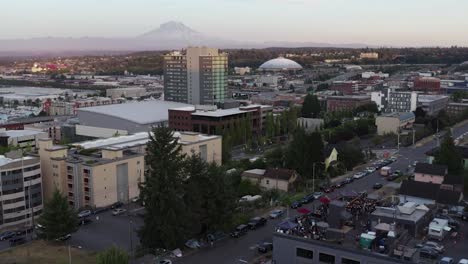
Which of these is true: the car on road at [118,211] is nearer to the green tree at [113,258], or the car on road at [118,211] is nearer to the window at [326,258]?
the green tree at [113,258]

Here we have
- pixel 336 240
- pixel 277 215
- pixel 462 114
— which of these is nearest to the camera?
pixel 336 240

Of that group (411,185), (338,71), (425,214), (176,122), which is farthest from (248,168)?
(338,71)

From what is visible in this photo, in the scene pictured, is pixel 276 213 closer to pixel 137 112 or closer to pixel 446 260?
pixel 446 260

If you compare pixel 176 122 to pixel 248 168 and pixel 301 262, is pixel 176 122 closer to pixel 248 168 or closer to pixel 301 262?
pixel 248 168

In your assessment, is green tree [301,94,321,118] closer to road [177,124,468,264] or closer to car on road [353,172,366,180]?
car on road [353,172,366,180]

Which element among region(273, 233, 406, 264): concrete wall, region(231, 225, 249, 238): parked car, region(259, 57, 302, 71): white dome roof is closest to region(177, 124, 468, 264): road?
region(231, 225, 249, 238): parked car

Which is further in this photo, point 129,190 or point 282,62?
point 282,62
